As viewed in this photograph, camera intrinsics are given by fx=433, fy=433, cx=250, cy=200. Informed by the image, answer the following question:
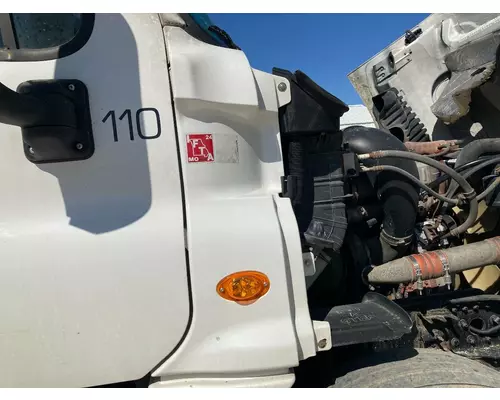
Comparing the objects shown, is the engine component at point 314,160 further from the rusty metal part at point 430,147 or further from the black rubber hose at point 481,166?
the rusty metal part at point 430,147

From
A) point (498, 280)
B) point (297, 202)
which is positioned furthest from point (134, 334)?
point (498, 280)

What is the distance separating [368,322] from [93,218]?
1141mm

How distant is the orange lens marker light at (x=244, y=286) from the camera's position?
1.48 m

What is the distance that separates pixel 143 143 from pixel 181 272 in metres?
0.46

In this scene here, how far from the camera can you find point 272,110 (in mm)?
1688

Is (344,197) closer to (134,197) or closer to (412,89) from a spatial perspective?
(134,197)

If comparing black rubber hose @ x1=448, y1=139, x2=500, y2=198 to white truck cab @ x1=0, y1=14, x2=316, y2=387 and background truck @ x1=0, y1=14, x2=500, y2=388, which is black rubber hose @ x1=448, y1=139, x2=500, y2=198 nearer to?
background truck @ x1=0, y1=14, x2=500, y2=388

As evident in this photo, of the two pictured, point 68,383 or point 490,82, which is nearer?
point 68,383

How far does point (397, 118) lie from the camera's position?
3740mm

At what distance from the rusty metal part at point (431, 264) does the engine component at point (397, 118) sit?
4.97 feet

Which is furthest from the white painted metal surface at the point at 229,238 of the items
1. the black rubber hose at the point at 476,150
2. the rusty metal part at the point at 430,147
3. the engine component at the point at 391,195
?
the rusty metal part at the point at 430,147

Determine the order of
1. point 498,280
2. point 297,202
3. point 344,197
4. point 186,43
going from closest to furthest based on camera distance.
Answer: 1. point 186,43
2. point 297,202
3. point 344,197
4. point 498,280

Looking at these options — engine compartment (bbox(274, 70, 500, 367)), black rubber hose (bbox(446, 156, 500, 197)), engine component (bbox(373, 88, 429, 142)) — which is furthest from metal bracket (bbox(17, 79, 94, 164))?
engine component (bbox(373, 88, 429, 142))

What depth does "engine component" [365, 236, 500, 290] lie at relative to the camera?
2113 mm
